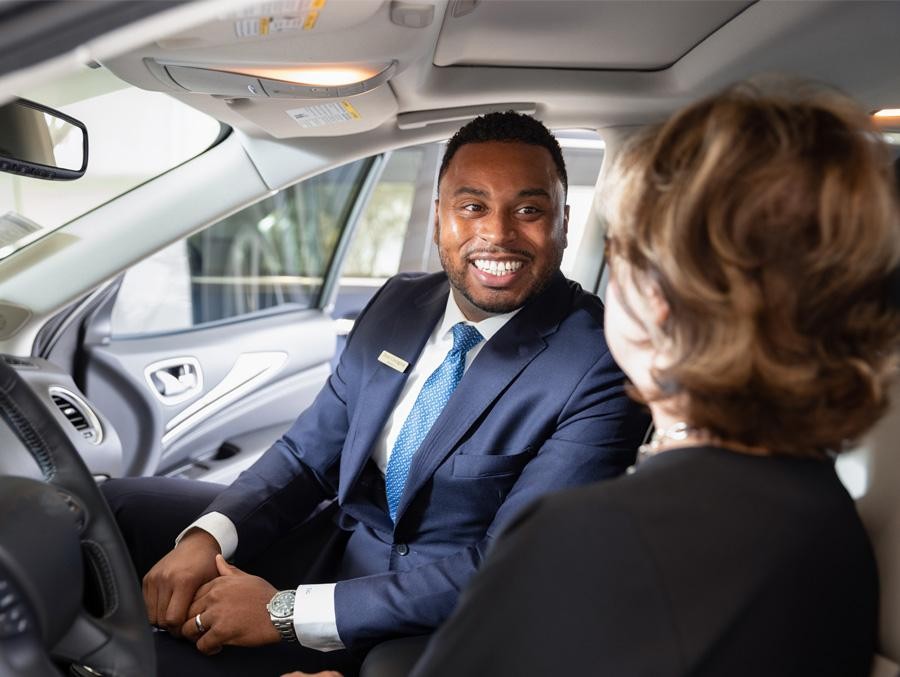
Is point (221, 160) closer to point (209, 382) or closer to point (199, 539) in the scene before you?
point (199, 539)

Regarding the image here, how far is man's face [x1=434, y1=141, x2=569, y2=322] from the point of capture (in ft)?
5.97

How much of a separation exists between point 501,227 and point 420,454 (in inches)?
20.3

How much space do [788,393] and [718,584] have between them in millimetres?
209

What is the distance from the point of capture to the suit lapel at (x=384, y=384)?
1.83 m

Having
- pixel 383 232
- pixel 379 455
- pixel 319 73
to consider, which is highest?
pixel 319 73

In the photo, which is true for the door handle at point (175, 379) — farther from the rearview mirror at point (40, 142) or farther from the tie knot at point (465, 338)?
the tie knot at point (465, 338)

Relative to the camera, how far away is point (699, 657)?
807 millimetres

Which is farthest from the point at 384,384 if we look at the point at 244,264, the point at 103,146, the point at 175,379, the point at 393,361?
the point at 244,264

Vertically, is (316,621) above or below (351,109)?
below

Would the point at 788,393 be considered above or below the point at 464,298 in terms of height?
above

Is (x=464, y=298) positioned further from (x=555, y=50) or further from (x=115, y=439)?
(x=115, y=439)

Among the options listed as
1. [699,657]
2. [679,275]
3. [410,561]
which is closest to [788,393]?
[679,275]

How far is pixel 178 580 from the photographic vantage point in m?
1.67

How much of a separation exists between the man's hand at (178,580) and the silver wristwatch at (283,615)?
164mm
